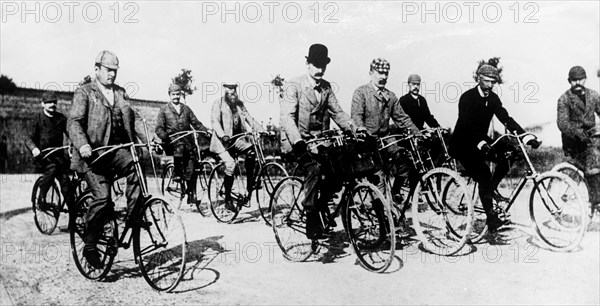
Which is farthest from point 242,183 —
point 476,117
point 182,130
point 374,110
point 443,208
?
point 476,117

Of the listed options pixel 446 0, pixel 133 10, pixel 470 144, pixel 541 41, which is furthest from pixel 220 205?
pixel 541 41

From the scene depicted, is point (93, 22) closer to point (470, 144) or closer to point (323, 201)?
point (323, 201)

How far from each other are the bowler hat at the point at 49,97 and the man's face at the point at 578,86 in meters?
5.75

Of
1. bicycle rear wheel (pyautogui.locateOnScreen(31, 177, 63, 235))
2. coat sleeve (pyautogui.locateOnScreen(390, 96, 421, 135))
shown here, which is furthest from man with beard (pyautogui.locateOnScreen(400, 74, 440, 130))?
bicycle rear wheel (pyautogui.locateOnScreen(31, 177, 63, 235))

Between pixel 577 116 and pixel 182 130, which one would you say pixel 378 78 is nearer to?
pixel 577 116

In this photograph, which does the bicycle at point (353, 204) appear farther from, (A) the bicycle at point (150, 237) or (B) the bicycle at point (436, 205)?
(A) the bicycle at point (150, 237)

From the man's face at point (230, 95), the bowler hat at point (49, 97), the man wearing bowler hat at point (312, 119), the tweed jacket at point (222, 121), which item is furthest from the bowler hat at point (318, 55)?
Answer: the bowler hat at point (49, 97)

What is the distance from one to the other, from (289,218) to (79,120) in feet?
6.56

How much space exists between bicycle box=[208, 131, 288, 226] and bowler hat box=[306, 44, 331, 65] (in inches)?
65.4

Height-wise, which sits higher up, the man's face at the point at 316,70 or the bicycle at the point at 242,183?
the man's face at the point at 316,70

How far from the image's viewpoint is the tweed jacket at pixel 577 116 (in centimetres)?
473

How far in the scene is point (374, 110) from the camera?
4.99 metres

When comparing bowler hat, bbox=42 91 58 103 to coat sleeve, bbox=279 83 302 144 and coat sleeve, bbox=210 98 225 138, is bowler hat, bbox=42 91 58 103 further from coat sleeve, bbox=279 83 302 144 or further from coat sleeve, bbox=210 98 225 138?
coat sleeve, bbox=279 83 302 144

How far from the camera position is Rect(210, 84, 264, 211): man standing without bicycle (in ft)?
19.0
